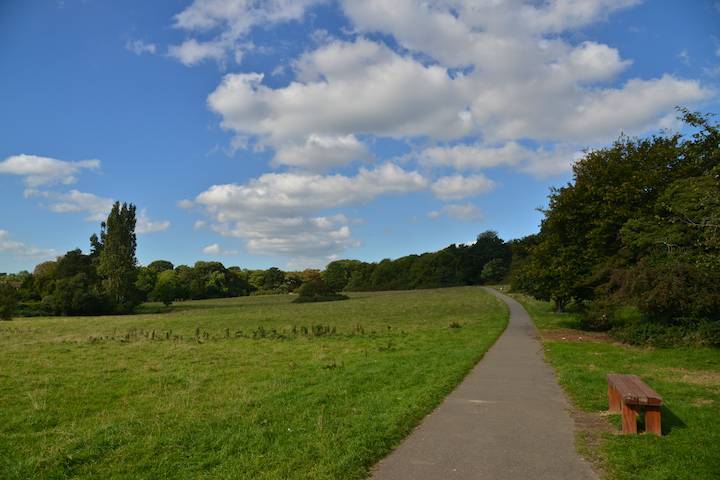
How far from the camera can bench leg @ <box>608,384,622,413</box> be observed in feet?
26.3

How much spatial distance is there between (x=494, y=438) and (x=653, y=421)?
218 cm

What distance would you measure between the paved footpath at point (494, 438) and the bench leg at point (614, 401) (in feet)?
2.32

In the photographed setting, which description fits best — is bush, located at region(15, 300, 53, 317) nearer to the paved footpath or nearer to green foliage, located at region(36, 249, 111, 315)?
green foliage, located at region(36, 249, 111, 315)

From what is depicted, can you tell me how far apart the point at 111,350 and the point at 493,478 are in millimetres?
A: 18424

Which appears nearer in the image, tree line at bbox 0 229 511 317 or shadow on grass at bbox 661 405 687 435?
shadow on grass at bbox 661 405 687 435

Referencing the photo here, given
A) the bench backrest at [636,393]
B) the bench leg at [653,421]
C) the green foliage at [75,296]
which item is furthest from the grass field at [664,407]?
the green foliage at [75,296]

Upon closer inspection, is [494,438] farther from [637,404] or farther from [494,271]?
[494,271]

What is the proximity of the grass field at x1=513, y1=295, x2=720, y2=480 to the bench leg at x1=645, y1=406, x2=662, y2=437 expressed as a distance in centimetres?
14

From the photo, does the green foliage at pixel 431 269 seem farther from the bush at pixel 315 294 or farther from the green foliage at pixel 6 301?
the green foliage at pixel 6 301

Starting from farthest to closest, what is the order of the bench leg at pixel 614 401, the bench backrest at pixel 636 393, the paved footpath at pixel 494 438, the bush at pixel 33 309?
the bush at pixel 33 309 → the bench leg at pixel 614 401 → the bench backrest at pixel 636 393 → the paved footpath at pixel 494 438

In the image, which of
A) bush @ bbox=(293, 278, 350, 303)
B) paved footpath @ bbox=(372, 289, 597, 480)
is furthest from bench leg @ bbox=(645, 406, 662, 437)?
bush @ bbox=(293, 278, 350, 303)

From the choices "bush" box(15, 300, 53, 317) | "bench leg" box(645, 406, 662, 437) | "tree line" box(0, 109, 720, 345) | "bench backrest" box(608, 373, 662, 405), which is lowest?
"bush" box(15, 300, 53, 317)

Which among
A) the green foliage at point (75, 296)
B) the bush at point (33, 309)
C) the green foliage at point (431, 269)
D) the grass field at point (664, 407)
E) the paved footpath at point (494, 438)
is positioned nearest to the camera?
the paved footpath at point (494, 438)

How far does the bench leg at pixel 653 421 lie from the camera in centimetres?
675
